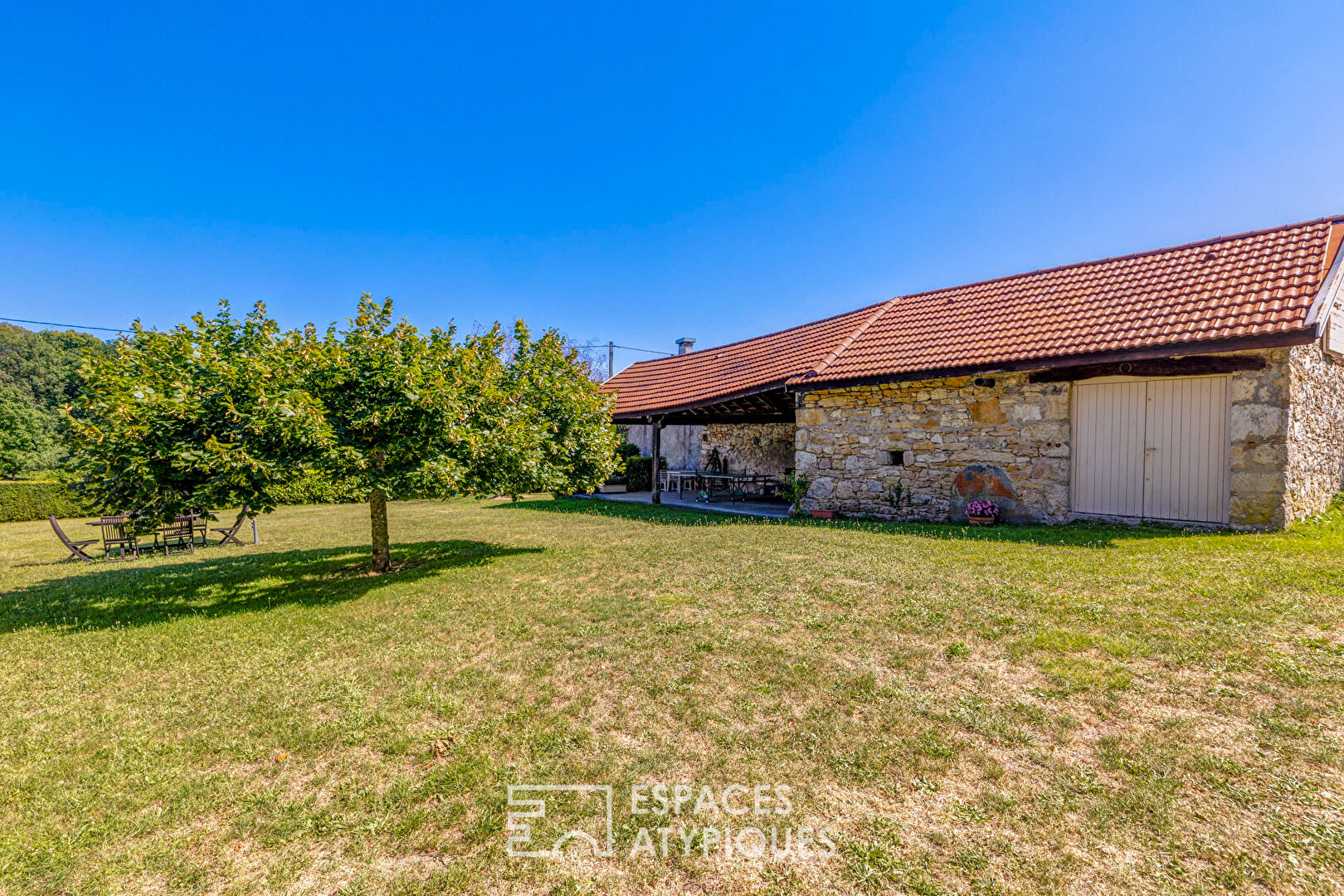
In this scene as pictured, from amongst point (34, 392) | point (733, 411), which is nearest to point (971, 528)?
point (733, 411)

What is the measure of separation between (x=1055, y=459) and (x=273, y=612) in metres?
11.2

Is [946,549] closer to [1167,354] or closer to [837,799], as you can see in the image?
[1167,354]

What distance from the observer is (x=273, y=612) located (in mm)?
5805

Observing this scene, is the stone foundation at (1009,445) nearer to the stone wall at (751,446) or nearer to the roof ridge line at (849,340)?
the roof ridge line at (849,340)

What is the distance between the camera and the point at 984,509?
9.30 meters

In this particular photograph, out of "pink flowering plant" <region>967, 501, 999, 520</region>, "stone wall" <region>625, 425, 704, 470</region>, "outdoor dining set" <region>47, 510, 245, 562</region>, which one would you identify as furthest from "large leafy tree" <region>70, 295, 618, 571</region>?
"stone wall" <region>625, 425, 704, 470</region>

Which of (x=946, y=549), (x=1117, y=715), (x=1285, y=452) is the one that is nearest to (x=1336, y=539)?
(x=1285, y=452)

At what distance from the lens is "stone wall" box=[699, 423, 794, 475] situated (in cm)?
1650

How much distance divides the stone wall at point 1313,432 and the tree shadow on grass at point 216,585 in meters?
11.0

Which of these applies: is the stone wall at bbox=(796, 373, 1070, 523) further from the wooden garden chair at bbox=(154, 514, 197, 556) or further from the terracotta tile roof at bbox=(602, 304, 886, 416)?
the wooden garden chair at bbox=(154, 514, 197, 556)

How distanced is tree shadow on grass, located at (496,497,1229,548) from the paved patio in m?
0.55

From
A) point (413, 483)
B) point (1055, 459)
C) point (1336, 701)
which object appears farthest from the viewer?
point (1055, 459)

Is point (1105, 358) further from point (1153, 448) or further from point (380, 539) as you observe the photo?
point (380, 539)

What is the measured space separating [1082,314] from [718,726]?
403 inches
